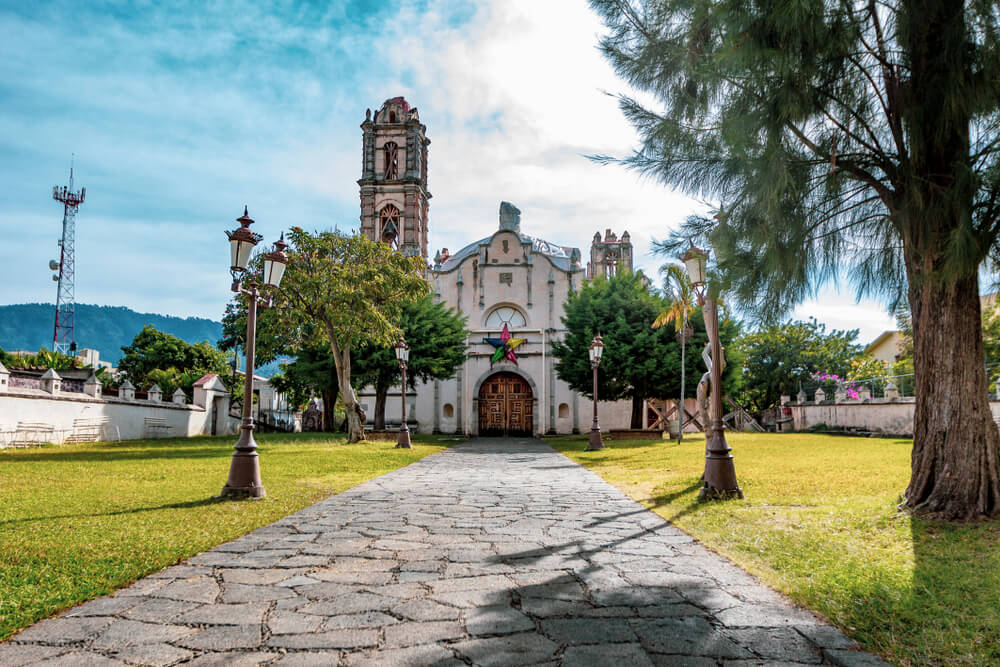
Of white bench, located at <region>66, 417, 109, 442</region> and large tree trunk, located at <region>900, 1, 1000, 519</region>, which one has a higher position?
large tree trunk, located at <region>900, 1, 1000, 519</region>

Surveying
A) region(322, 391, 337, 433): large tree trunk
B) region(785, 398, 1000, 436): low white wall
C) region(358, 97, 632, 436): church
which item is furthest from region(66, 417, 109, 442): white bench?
region(785, 398, 1000, 436): low white wall

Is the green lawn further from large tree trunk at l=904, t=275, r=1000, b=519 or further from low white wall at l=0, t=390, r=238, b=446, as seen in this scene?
low white wall at l=0, t=390, r=238, b=446

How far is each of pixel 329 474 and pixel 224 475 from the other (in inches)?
64.0

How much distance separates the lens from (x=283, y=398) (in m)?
62.9

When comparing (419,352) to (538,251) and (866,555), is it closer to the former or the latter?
(538,251)

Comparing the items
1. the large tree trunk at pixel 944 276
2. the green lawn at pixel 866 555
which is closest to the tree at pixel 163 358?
the green lawn at pixel 866 555

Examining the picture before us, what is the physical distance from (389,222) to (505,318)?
951 centimetres

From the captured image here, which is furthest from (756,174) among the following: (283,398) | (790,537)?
(283,398)

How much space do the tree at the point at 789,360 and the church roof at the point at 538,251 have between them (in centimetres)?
1188

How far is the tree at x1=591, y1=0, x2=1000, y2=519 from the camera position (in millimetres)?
5043

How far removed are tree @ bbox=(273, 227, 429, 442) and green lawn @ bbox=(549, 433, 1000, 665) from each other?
11.8 m

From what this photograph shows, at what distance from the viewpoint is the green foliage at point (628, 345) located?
25531 mm

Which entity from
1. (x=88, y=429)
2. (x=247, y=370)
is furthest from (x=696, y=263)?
(x=88, y=429)

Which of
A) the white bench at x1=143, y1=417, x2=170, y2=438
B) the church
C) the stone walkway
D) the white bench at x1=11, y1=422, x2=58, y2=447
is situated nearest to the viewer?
the stone walkway
